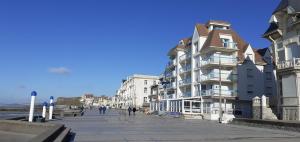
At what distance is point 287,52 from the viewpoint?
34.8 metres

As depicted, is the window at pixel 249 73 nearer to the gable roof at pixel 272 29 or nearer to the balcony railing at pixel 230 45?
the balcony railing at pixel 230 45

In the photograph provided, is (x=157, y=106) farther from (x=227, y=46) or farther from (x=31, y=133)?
(x=31, y=133)

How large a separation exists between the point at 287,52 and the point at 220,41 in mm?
21049

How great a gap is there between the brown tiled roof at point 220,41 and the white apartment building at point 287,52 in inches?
676

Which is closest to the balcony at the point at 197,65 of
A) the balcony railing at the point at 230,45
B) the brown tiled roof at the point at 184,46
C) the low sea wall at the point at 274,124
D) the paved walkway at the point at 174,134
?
the balcony railing at the point at 230,45

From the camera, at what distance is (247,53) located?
5691cm

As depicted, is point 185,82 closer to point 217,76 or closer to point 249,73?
point 217,76

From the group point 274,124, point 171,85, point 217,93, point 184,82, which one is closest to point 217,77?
point 217,93

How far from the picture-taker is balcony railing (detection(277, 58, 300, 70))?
31.5 metres

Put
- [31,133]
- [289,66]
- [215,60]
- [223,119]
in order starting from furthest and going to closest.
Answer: [215,60], [223,119], [289,66], [31,133]

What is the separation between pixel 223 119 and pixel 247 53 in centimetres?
2059

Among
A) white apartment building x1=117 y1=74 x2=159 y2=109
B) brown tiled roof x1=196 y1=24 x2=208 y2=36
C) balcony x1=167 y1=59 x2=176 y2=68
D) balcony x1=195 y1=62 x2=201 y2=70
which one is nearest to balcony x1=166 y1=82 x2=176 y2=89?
balcony x1=167 y1=59 x2=176 y2=68

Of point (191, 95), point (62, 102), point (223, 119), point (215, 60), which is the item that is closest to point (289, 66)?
point (223, 119)

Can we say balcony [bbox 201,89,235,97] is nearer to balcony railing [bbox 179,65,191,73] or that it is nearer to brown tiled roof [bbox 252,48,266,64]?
brown tiled roof [bbox 252,48,266,64]
